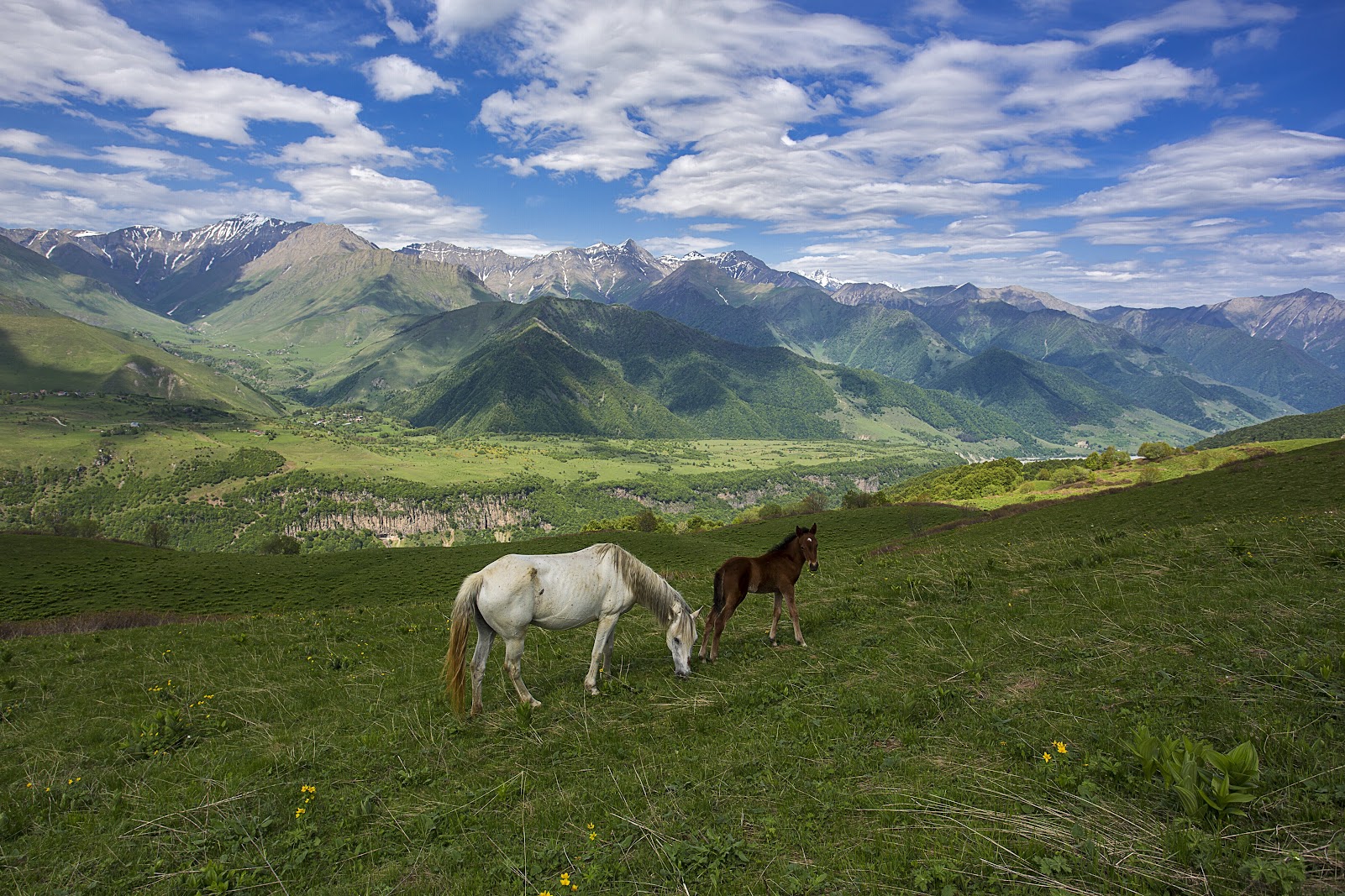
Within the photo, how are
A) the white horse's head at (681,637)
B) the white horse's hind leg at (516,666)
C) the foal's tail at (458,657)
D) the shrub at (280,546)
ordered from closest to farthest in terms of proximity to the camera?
1. the foal's tail at (458,657)
2. the white horse's hind leg at (516,666)
3. the white horse's head at (681,637)
4. the shrub at (280,546)

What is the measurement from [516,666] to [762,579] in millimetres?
6143

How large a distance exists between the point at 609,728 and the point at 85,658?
70.0 feet

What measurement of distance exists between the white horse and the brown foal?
911 mm

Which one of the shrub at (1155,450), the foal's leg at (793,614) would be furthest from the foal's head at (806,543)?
the shrub at (1155,450)

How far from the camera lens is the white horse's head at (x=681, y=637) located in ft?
41.4

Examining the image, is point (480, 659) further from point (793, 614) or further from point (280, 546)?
point (280, 546)

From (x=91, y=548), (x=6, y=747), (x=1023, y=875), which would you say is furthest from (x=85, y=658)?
(x=91, y=548)

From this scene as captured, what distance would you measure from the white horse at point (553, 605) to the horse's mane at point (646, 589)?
0.8 inches

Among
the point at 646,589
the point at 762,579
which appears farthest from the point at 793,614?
the point at 646,589

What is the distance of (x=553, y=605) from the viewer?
1221 cm

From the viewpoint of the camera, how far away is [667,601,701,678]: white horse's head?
497 inches

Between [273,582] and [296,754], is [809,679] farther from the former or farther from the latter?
[273,582]

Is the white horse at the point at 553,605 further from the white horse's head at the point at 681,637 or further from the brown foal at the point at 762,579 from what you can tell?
the brown foal at the point at 762,579

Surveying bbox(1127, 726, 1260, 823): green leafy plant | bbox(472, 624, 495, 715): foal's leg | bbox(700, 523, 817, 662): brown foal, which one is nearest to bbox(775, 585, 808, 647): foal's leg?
bbox(700, 523, 817, 662): brown foal
